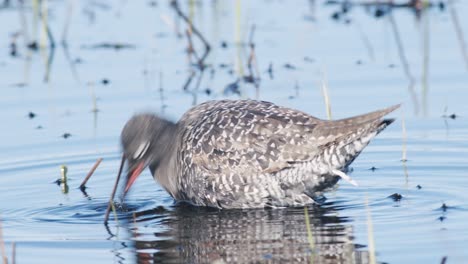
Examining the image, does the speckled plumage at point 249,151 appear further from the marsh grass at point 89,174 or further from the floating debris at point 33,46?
the floating debris at point 33,46

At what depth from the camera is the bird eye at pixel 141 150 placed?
34.0ft

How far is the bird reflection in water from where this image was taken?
855cm

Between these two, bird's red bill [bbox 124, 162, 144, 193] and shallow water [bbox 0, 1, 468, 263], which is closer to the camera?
shallow water [bbox 0, 1, 468, 263]

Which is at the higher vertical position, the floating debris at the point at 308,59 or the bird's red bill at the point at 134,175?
the floating debris at the point at 308,59

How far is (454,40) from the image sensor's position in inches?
582

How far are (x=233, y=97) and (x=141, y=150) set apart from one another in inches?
119

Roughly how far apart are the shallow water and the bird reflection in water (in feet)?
0.08

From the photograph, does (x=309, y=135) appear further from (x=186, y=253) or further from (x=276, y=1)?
(x=276, y=1)

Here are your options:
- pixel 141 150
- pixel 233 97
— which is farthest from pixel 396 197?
pixel 233 97

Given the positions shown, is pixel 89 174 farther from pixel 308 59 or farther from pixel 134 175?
pixel 308 59

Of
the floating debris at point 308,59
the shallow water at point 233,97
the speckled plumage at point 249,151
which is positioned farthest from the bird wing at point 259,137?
the floating debris at point 308,59

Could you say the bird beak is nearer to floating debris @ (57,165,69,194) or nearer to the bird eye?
the bird eye

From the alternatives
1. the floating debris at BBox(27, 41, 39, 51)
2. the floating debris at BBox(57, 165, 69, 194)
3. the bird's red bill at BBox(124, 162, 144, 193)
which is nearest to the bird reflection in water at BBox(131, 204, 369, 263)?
the bird's red bill at BBox(124, 162, 144, 193)

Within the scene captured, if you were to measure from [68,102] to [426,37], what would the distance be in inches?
188
